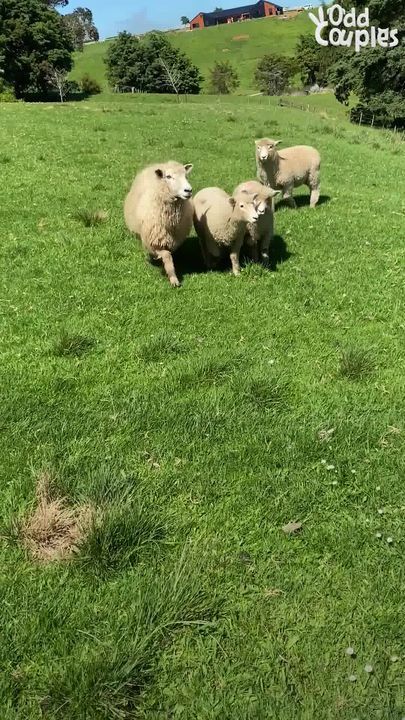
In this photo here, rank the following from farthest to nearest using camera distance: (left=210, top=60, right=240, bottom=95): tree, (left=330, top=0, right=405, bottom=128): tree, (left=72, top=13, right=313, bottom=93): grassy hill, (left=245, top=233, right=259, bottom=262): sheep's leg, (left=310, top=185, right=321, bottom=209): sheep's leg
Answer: (left=72, top=13, right=313, bottom=93): grassy hill < (left=210, top=60, right=240, bottom=95): tree < (left=330, top=0, right=405, bottom=128): tree < (left=310, top=185, right=321, bottom=209): sheep's leg < (left=245, top=233, right=259, bottom=262): sheep's leg

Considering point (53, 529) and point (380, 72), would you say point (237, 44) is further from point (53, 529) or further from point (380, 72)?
point (53, 529)

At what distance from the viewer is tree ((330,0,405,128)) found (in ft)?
150

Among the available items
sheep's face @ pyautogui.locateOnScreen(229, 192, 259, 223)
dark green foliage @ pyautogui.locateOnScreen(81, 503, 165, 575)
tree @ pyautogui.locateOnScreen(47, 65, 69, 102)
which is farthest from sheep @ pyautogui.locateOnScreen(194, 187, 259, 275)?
tree @ pyautogui.locateOnScreen(47, 65, 69, 102)

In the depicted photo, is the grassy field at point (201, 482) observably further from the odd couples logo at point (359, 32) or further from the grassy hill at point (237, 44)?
the grassy hill at point (237, 44)

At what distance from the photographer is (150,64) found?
9919cm

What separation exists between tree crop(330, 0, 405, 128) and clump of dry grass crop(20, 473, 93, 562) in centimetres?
5045

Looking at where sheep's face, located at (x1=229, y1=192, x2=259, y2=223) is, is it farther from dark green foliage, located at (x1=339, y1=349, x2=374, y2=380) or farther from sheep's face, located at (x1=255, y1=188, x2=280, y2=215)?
dark green foliage, located at (x1=339, y1=349, x2=374, y2=380)

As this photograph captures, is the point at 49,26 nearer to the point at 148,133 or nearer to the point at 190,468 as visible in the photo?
the point at 148,133

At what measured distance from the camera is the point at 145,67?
327ft

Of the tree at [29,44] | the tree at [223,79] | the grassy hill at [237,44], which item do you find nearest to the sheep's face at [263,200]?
the tree at [29,44]

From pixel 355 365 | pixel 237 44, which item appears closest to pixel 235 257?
pixel 355 365

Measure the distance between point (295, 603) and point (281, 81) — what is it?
4608 inches

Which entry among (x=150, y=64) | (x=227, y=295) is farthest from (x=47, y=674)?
(x=150, y=64)

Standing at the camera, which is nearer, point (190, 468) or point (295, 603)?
point (295, 603)
